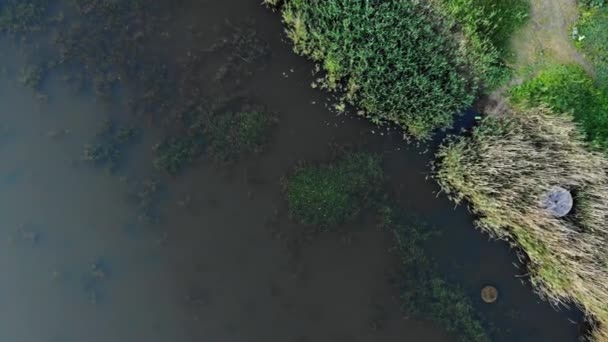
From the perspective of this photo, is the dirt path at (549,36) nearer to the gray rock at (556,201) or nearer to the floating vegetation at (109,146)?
the gray rock at (556,201)

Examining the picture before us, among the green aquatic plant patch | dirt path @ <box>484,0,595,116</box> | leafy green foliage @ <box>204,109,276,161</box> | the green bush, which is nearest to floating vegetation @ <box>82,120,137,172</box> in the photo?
leafy green foliage @ <box>204,109,276,161</box>

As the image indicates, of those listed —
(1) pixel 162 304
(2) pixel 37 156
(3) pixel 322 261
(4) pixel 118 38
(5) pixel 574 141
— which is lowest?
(1) pixel 162 304

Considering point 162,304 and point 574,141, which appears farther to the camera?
point 162,304

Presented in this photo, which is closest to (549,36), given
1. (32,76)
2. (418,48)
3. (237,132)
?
(418,48)

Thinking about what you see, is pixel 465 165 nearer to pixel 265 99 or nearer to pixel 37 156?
pixel 265 99

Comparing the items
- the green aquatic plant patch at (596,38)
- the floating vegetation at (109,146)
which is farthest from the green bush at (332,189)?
the green aquatic plant patch at (596,38)

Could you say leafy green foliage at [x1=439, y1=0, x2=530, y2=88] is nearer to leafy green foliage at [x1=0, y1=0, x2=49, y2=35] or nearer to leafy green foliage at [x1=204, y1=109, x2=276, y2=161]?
leafy green foliage at [x1=204, y1=109, x2=276, y2=161]

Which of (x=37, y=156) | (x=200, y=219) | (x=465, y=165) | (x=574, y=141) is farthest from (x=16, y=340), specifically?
(x=574, y=141)
